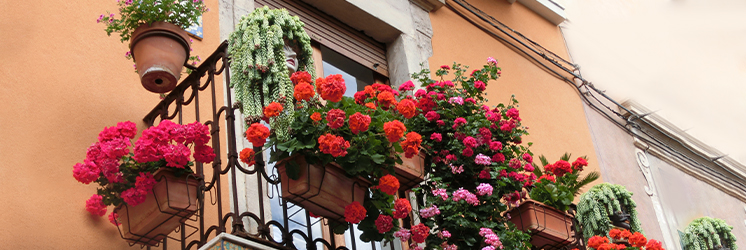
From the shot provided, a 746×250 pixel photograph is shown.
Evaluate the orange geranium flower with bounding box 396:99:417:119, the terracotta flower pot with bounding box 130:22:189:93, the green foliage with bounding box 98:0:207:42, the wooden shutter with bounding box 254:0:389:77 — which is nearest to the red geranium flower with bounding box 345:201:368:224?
the orange geranium flower with bounding box 396:99:417:119

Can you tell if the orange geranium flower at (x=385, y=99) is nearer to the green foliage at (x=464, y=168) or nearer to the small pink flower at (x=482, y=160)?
the green foliage at (x=464, y=168)

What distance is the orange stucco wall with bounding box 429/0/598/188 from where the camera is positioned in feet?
23.2

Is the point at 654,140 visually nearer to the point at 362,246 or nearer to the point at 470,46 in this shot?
the point at 470,46

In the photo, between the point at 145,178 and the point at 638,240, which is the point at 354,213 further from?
the point at 638,240

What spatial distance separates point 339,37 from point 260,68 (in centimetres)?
235

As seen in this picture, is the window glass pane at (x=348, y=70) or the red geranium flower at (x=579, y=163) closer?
the red geranium flower at (x=579, y=163)

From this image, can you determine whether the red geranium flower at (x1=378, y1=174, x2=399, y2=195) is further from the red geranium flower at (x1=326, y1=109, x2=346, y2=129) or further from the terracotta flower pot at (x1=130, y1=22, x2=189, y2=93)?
the terracotta flower pot at (x1=130, y1=22, x2=189, y2=93)

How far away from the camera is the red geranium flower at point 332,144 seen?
379 cm

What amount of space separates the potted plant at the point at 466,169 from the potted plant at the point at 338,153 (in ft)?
1.06

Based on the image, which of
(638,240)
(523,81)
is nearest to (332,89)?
(638,240)

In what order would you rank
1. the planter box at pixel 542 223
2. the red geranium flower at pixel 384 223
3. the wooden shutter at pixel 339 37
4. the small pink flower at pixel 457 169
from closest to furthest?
the red geranium flower at pixel 384 223 → the small pink flower at pixel 457 169 → the planter box at pixel 542 223 → the wooden shutter at pixel 339 37

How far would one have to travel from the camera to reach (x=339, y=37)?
6.35 metres

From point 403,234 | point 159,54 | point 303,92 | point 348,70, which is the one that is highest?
point 348,70

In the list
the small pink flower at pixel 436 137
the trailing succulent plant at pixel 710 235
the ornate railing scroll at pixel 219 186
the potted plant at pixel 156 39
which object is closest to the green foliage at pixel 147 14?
the potted plant at pixel 156 39
